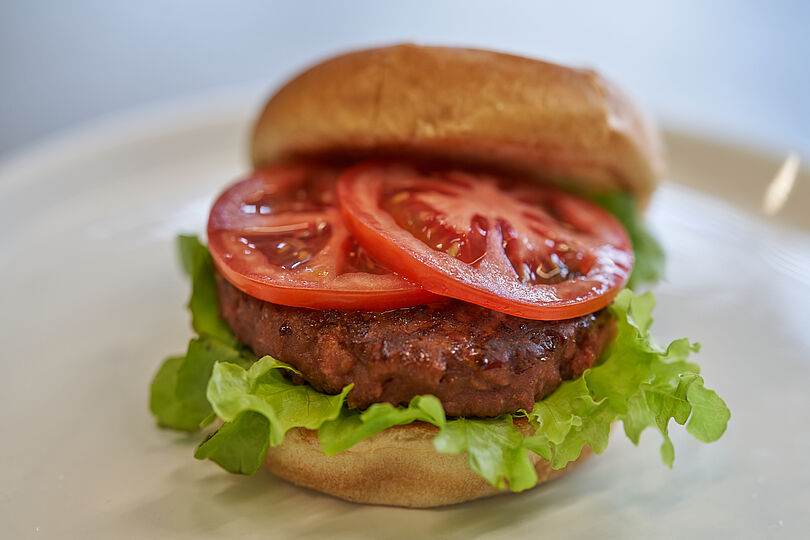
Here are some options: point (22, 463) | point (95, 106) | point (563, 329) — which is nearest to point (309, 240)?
point (563, 329)

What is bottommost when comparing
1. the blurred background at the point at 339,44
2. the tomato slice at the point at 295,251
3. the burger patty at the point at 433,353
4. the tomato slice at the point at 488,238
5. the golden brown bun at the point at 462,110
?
the blurred background at the point at 339,44

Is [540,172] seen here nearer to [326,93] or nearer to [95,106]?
[326,93]

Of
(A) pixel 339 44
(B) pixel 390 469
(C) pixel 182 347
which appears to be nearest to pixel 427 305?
(B) pixel 390 469

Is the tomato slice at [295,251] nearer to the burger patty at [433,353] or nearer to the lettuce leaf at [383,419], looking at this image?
the burger patty at [433,353]

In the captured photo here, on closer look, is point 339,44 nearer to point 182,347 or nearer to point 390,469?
point 182,347

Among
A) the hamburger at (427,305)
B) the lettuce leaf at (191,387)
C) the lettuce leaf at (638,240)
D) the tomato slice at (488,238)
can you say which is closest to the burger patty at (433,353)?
the hamburger at (427,305)

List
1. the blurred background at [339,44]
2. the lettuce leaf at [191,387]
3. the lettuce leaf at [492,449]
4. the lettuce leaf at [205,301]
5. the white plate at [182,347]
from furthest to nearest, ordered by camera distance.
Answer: the blurred background at [339,44], the lettuce leaf at [205,301], the lettuce leaf at [191,387], the white plate at [182,347], the lettuce leaf at [492,449]

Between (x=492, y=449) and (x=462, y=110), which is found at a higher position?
(x=462, y=110)
